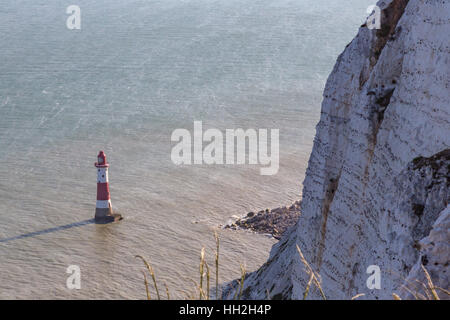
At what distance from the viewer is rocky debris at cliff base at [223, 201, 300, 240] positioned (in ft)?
74.9

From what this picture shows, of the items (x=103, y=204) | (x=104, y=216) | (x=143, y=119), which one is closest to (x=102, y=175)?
(x=103, y=204)

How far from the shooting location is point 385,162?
881 cm

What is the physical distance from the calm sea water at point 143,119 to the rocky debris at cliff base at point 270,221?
620 millimetres

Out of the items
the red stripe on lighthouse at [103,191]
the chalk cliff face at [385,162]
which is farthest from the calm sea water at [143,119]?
the chalk cliff face at [385,162]

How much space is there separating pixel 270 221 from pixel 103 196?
6075mm

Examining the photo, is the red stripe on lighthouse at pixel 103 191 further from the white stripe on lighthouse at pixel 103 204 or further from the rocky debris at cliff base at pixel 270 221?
the rocky debris at cliff base at pixel 270 221

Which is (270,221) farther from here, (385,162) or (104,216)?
(385,162)

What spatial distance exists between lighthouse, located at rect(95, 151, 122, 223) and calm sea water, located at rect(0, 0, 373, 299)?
1.44ft

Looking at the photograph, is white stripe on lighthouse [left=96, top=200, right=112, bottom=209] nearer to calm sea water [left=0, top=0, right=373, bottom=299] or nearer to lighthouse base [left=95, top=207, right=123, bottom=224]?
lighthouse base [left=95, top=207, right=123, bottom=224]

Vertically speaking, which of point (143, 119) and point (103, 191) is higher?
point (143, 119)

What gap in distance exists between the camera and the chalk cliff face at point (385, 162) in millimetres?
6715
